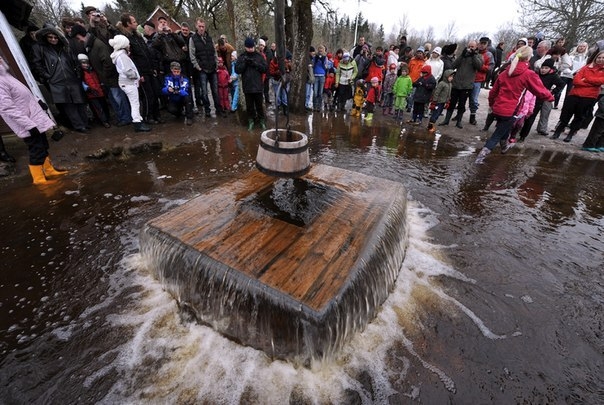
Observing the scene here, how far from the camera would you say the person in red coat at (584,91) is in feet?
19.9

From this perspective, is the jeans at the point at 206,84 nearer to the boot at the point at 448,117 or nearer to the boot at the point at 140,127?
the boot at the point at 140,127

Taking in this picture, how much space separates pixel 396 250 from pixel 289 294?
1.55 metres

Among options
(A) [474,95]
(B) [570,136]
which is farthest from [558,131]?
(A) [474,95]

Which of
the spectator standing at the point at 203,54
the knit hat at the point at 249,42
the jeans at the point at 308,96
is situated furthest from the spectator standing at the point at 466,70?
the spectator standing at the point at 203,54

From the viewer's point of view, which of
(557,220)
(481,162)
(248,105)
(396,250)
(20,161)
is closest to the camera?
(396,250)

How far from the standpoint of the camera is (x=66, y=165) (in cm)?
518

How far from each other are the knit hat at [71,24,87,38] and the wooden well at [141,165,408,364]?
5.40 meters

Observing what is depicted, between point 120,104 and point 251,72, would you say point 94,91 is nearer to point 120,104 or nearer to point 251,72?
point 120,104

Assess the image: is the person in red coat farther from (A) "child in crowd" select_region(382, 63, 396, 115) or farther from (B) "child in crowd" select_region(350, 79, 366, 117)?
(B) "child in crowd" select_region(350, 79, 366, 117)

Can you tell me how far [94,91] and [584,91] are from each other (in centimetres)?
1078

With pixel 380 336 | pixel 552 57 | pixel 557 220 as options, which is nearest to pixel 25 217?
pixel 380 336

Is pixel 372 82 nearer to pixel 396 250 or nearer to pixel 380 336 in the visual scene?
pixel 396 250

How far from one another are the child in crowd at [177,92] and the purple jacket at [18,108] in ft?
9.51

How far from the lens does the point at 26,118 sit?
13.5ft
